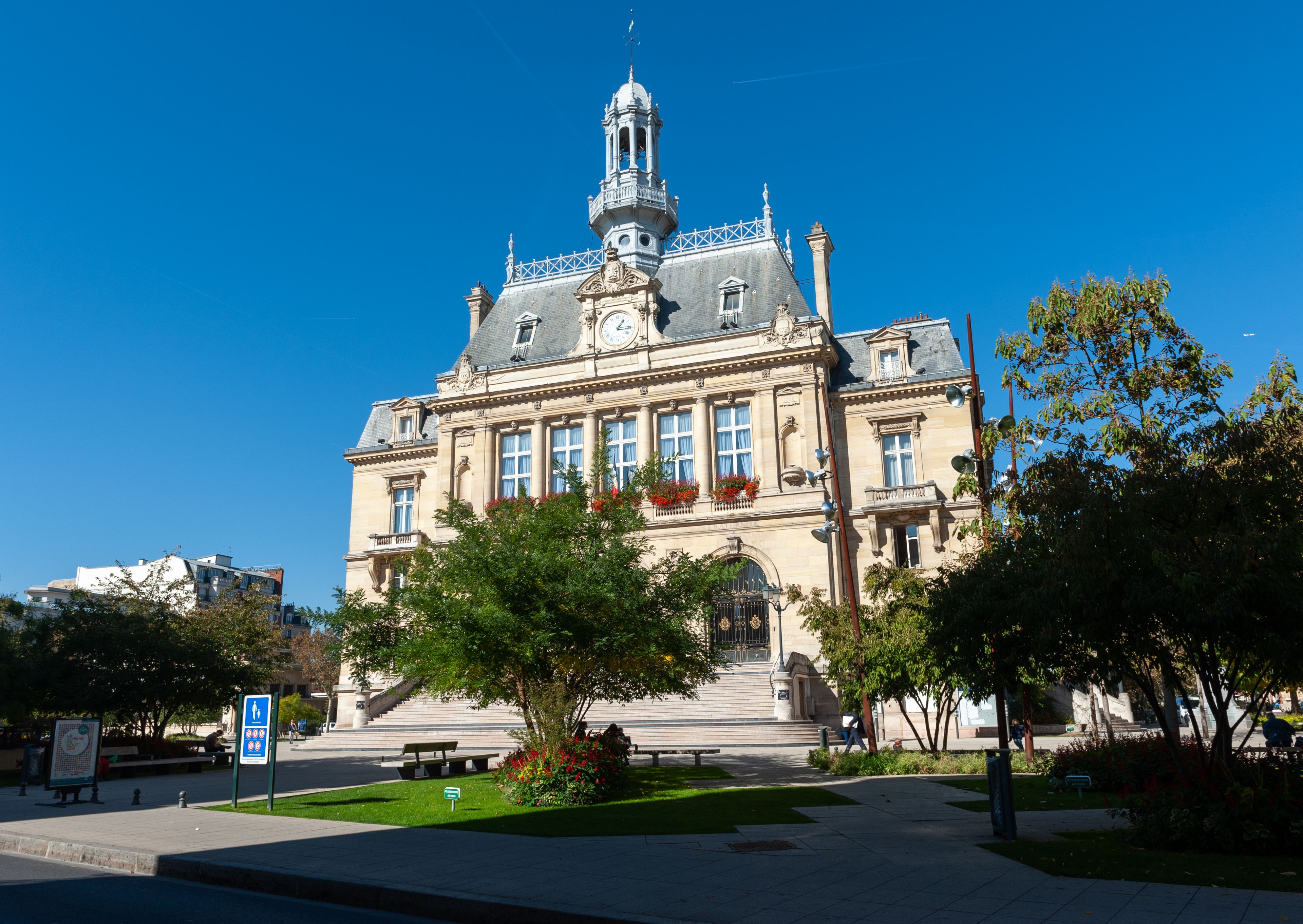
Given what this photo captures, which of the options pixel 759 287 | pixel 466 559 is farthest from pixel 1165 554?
pixel 759 287

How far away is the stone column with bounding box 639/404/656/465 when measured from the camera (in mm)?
43969

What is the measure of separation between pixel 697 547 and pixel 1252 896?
33.0 m

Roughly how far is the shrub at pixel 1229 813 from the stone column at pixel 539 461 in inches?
1397

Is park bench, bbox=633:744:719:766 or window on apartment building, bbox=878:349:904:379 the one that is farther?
window on apartment building, bbox=878:349:904:379

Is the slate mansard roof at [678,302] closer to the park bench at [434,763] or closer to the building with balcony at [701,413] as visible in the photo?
the building with balcony at [701,413]

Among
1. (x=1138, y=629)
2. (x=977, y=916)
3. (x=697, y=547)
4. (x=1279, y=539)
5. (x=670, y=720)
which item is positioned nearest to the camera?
(x=977, y=916)

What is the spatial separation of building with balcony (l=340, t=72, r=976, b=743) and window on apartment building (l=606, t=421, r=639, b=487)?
4.2 inches

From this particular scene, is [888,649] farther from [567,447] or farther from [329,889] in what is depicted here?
[567,447]

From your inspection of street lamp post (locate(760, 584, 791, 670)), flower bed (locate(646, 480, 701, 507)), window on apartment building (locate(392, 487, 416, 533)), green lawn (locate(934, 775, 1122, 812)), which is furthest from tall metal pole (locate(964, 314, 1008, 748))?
window on apartment building (locate(392, 487, 416, 533))

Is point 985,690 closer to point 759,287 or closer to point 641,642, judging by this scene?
point 641,642

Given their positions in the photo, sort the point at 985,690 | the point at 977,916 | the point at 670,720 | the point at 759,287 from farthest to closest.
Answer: the point at 759,287, the point at 670,720, the point at 985,690, the point at 977,916

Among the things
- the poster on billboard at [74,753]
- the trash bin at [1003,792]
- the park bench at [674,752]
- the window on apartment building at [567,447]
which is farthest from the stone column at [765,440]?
the trash bin at [1003,792]

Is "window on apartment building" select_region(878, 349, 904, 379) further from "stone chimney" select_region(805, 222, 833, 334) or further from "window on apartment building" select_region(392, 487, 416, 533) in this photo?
"window on apartment building" select_region(392, 487, 416, 533)

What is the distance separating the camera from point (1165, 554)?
10.6 meters
